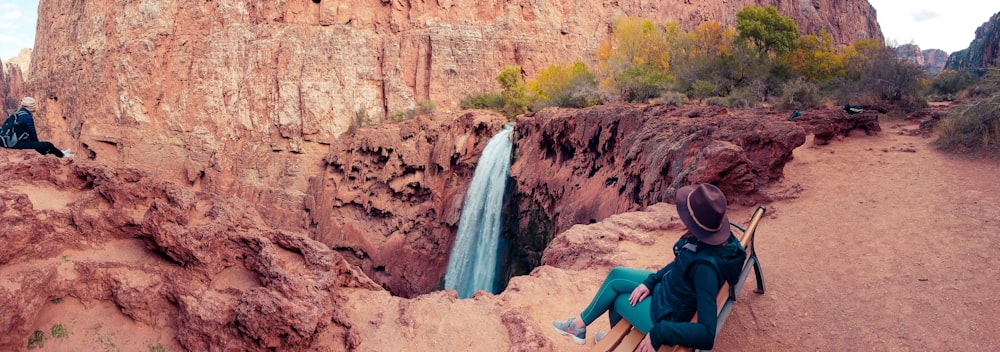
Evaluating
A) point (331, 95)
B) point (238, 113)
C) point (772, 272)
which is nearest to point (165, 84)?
point (238, 113)

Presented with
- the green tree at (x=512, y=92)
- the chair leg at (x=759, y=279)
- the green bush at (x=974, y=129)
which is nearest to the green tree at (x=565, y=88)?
the green tree at (x=512, y=92)

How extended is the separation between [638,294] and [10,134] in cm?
689

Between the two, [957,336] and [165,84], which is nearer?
[957,336]

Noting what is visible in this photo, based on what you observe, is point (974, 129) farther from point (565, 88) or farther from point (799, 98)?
point (565, 88)

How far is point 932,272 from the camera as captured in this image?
4109mm

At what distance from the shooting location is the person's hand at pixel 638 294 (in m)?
2.76

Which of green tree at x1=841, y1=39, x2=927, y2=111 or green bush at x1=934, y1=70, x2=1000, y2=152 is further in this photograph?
green tree at x1=841, y1=39, x2=927, y2=111

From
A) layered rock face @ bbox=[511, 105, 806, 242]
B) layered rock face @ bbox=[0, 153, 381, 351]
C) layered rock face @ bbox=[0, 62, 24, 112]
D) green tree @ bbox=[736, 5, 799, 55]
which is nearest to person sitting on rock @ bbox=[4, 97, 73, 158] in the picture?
layered rock face @ bbox=[0, 153, 381, 351]

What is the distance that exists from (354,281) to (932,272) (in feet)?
15.9

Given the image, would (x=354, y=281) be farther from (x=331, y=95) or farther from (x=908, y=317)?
(x=331, y=95)

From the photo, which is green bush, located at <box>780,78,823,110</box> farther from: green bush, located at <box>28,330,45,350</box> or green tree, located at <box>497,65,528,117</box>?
green bush, located at <box>28,330,45,350</box>

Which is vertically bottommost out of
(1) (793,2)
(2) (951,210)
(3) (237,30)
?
(2) (951,210)

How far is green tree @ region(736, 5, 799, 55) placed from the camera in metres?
21.0

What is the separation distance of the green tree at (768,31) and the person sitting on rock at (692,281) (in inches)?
834
